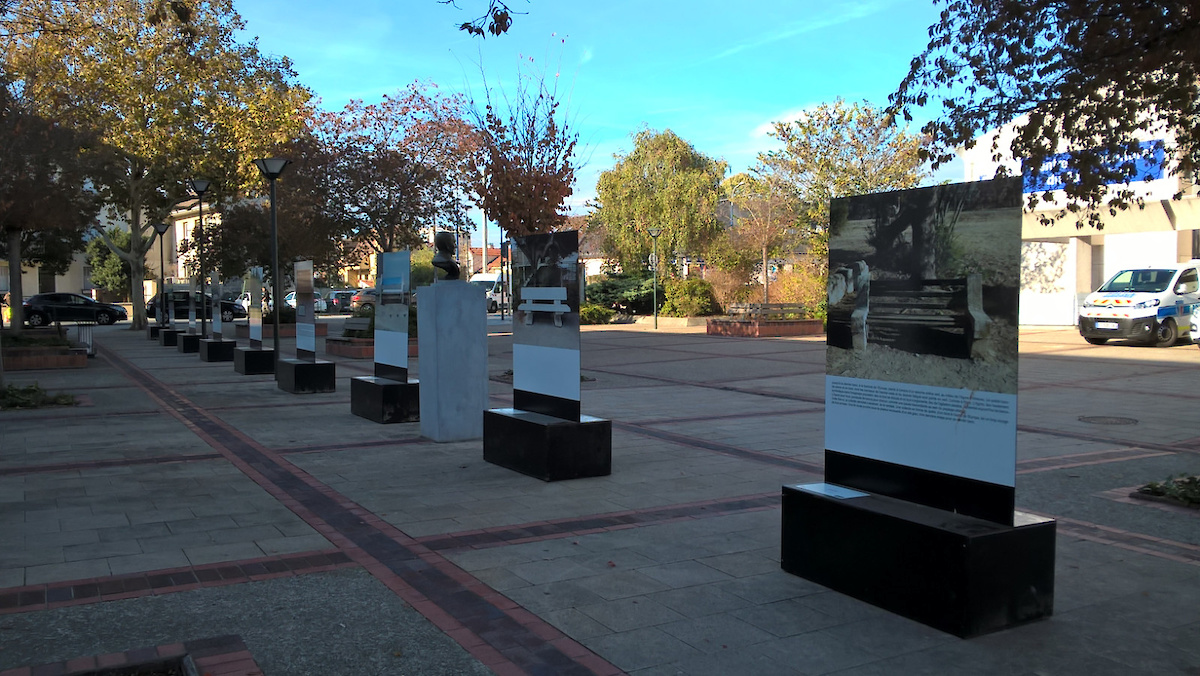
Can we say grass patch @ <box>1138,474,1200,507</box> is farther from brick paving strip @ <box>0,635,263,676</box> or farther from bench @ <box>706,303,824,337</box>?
bench @ <box>706,303,824,337</box>

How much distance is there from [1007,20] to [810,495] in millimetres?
3679

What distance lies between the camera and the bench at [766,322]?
92.9 feet

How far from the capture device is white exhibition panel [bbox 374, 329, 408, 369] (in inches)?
441

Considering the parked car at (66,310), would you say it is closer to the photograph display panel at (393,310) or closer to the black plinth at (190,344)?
the black plinth at (190,344)

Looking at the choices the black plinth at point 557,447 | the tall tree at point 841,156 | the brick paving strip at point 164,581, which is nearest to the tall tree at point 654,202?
the tall tree at point 841,156

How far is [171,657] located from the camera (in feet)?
12.6

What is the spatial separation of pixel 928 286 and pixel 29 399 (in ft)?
40.5

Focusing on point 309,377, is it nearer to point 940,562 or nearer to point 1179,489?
point 1179,489

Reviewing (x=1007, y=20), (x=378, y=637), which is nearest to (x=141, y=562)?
(x=378, y=637)

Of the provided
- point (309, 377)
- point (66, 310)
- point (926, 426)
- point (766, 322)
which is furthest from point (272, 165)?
point (66, 310)

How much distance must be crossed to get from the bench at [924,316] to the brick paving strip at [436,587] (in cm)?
203

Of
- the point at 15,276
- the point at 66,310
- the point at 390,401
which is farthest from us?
the point at 66,310

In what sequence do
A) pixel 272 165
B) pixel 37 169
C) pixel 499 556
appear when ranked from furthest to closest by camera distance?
pixel 37 169 < pixel 272 165 < pixel 499 556

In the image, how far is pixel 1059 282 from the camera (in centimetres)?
2997
